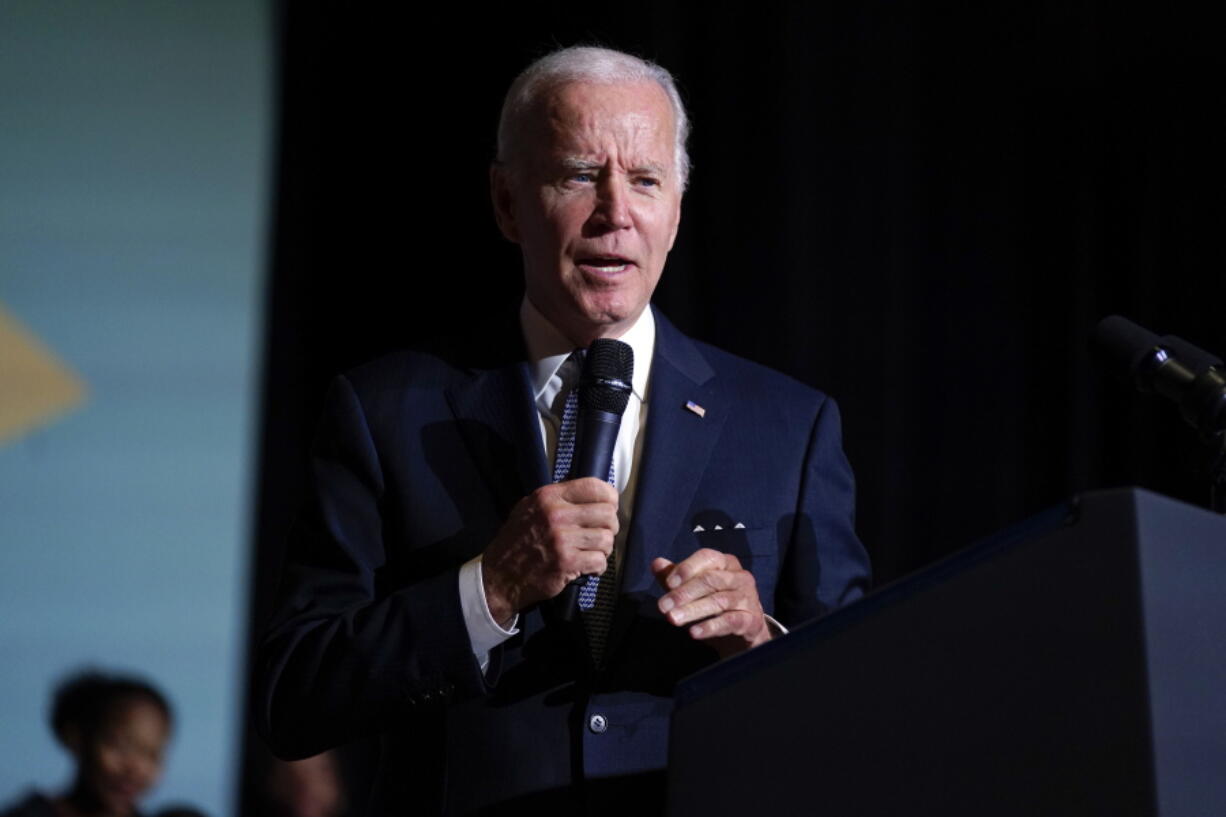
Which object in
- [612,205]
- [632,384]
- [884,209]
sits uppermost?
[884,209]

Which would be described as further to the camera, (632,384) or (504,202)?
(504,202)

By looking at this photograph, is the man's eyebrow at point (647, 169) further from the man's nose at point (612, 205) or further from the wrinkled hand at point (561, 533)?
the wrinkled hand at point (561, 533)

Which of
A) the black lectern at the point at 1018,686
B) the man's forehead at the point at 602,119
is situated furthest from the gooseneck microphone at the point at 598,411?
the black lectern at the point at 1018,686

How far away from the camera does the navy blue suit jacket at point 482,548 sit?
1.63m

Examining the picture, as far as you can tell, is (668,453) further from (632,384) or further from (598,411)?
(598,411)

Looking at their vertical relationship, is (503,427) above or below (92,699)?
above

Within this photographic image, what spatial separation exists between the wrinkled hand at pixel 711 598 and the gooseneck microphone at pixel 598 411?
0.42 ft

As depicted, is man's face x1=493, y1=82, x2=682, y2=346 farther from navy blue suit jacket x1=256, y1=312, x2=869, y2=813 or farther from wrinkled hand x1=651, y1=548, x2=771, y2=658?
wrinkled hand x1=651, y1=548, x2=771, y2=658

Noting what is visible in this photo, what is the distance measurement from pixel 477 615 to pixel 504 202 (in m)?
0.67

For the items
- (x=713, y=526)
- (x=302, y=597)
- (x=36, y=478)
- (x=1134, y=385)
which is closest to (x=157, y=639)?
(x=36, y=478)

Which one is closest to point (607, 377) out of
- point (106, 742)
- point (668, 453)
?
point (668, 453)

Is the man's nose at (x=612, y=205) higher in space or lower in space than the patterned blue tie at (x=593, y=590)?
higher

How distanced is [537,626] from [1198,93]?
2.32 metres

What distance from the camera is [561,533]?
4.75 feet
